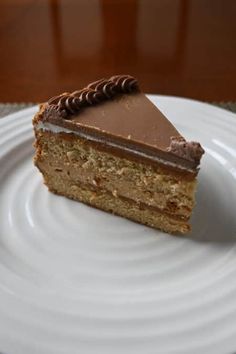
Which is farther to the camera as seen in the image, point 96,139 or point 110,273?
point 96,139

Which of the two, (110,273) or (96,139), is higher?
(96,139)

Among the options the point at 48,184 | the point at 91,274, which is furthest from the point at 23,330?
the point at 48,184

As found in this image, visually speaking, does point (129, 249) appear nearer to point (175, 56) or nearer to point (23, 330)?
point (23, 330)

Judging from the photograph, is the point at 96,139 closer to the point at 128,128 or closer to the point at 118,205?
the point at 128,128

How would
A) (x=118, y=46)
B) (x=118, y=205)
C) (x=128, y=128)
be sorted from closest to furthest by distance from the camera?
(x=128, y=128) → (x=118, y=205) → (x=118, y=46)

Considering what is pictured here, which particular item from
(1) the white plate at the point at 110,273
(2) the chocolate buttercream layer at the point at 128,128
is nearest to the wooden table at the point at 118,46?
(1) the white plate at the point at 110,273

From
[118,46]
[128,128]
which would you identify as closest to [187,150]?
[128,128]

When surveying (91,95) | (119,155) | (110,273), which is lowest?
(110,273)
